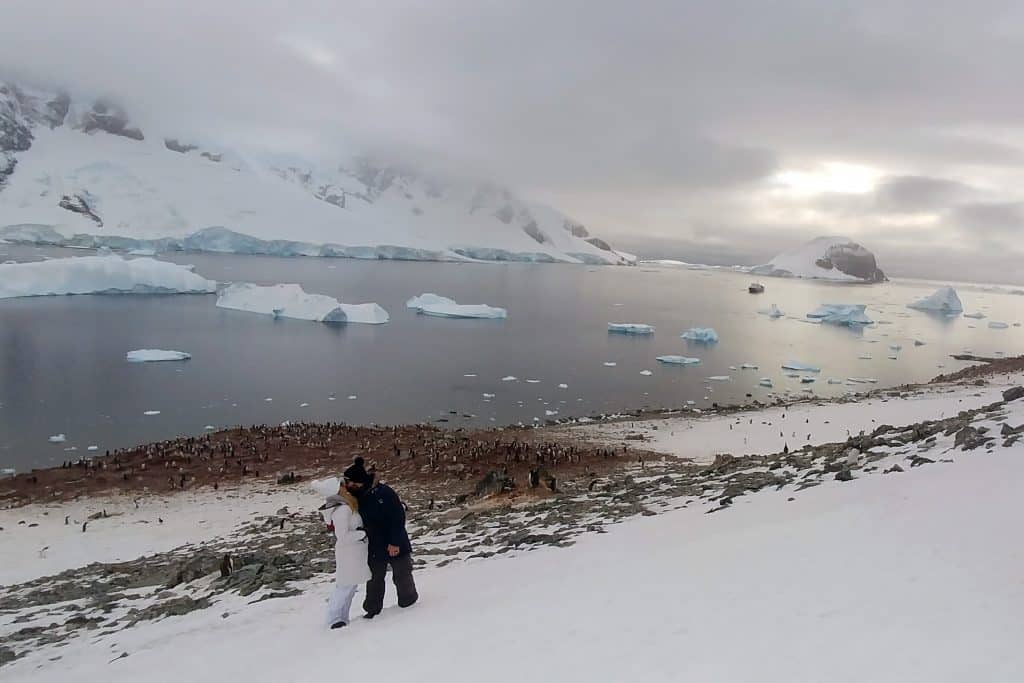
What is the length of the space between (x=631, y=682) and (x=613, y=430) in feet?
69.9

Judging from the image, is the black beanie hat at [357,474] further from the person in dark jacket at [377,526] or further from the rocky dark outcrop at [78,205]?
the rocky dark outcrop at [78,205]

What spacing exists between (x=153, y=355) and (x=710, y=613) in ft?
133

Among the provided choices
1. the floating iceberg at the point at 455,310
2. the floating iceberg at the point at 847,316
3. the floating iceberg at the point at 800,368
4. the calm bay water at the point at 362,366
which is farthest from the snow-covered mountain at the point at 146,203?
the floating iceberg at the point at 800,368

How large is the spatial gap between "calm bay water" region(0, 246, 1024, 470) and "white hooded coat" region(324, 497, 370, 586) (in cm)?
2080

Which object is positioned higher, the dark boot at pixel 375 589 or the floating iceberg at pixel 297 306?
the floating iceberg at pixel 297 306

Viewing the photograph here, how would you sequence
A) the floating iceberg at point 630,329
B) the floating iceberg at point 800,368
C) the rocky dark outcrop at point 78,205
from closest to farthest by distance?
the floating iceberg at point 800,368
the floating iceberg at point 630,329
the rocky dark outcrop at point 78,205

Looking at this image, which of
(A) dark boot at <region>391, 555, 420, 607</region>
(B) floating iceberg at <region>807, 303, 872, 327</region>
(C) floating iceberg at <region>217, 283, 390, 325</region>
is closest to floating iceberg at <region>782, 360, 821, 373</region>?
Answer: (C) floating iceberg at <region>217, 283, 390, 325</region>

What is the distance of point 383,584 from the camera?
19.9 feet

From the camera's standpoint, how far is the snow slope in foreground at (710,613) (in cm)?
387

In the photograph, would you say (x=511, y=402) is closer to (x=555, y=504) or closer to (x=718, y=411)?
(x=718, y=411)

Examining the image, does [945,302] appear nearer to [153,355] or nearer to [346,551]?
[153,355]

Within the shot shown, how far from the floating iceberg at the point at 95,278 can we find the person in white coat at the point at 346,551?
2728 inches

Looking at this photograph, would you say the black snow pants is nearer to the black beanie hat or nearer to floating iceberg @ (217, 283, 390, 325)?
the black beanie hat

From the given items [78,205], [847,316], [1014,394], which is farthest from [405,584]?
[78,205]
